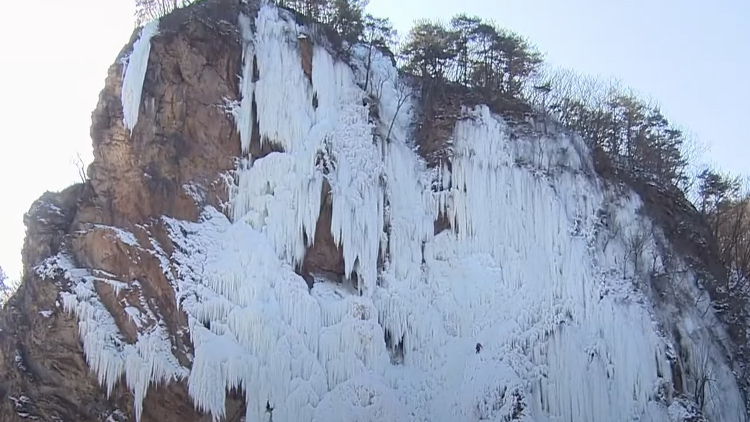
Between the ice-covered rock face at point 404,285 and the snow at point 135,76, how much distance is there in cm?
5

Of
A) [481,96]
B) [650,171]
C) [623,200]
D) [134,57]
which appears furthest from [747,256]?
[134,57]

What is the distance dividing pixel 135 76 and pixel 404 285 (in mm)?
8045

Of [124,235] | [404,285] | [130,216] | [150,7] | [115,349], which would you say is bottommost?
[115,349]

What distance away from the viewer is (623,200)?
69.4 ft

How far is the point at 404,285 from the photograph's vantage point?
1888 centimetres

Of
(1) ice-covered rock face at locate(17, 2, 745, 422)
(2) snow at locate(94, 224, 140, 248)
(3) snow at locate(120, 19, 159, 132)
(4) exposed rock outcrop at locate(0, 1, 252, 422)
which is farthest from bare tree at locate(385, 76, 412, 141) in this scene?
(2) snow at locate(94, 224, 140, 248)

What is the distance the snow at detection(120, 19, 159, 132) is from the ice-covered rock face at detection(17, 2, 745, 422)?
54 mm

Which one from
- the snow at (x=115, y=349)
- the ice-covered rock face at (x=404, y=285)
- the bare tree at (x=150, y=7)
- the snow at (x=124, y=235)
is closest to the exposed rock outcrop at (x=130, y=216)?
the snow at (x=124, y=235)

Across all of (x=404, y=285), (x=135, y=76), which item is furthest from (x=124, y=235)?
(x=404, y=285)

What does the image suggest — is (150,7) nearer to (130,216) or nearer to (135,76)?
(135,76)

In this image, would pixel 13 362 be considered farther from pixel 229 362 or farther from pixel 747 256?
pixel 747 256

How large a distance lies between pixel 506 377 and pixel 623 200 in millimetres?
6237

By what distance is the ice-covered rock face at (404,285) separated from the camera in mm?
16984

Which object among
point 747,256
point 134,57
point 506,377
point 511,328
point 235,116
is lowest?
point 506,377
